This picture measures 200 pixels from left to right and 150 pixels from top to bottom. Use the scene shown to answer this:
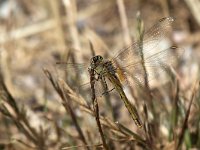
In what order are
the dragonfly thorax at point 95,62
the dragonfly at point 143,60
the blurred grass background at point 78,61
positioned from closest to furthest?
the dragonfly thorax at point 95,62 → the dragonfly at point 143,60 → the blurred grass background at point 78,61

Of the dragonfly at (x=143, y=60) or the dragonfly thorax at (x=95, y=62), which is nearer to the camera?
the dragonfly thorax at (x=95, y=62)

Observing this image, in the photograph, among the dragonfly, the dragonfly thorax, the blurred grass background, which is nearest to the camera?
the dragonfly thorax

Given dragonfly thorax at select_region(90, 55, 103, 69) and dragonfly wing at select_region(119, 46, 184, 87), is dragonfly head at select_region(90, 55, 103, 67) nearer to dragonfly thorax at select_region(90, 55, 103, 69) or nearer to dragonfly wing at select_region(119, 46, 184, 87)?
dragonfly thorax at select_region(90, 55, 103, 69)

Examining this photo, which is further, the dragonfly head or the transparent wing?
the transparent wing

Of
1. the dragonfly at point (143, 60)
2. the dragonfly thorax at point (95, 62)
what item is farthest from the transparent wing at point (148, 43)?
the dragonfly thorax at point (95, 62)

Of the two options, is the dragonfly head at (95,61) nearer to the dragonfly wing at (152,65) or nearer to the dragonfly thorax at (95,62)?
the dragonfly thorax at (95,62)

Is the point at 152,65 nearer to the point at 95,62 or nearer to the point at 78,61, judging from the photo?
the point at 95,62

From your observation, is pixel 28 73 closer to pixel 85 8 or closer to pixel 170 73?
pixel 85 8

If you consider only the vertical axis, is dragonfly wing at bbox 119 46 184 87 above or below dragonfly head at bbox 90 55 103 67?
below

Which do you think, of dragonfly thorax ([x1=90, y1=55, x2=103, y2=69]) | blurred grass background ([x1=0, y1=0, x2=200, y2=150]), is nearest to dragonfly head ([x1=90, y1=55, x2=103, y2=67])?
dragonfly thorax ([x1=90, y1=55, x2=103, y2=69])
